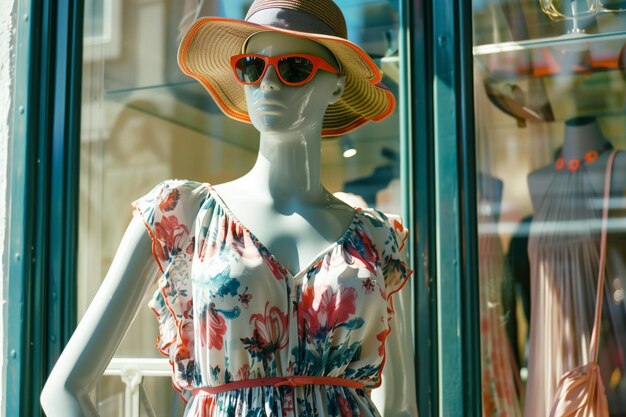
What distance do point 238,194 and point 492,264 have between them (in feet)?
3.19

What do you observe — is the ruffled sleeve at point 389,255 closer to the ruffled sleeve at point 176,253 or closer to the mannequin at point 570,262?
the ruffled sleeve at point 176,253

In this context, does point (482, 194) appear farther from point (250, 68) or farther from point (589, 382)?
point (250, 68)

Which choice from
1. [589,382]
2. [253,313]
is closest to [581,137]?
[589,382]

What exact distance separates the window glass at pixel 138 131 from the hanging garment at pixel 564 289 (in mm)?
981

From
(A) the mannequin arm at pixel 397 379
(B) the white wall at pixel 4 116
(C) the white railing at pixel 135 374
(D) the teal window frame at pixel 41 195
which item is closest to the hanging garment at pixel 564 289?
(A) the mannequin arm at pixel 397 379

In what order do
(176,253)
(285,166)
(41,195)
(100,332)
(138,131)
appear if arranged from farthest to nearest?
(138,131) → (41,195) → (285,166) → (176,253) → (100,332)

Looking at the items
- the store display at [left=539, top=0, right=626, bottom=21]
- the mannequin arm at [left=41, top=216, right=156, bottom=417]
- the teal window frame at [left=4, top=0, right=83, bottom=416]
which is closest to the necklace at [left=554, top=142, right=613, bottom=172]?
the store display at [left=539, top=0, right=626, bottom=21]

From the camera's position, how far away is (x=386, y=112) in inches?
89.8

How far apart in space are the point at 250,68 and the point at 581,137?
3.75 feet

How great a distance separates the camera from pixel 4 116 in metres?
3.04

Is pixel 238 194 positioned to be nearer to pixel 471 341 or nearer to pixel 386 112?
pixel 386 112

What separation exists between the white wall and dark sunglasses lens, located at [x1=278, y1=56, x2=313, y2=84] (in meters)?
1.50

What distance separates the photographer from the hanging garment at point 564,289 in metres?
2.51

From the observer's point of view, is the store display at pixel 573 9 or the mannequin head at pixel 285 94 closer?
the mannequin head at pixel 285 94
